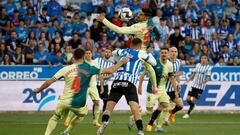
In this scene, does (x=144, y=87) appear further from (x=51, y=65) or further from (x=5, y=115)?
(x=5, y=115)

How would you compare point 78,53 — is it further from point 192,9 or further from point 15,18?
point 192,9

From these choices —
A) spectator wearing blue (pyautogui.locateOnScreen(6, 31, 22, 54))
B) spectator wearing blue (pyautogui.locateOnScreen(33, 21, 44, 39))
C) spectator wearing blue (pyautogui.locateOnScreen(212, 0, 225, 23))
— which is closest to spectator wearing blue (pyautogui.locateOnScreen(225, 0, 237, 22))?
spectator wearing blue (pyautogui.locateOnScreen(212, 0, 225, 23))

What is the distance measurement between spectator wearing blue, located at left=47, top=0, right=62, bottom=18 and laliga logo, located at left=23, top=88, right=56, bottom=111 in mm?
4934

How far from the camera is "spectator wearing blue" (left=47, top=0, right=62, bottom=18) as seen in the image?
31328 millimetres

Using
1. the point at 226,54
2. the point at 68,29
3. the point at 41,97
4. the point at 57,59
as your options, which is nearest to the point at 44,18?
the point at 68,29

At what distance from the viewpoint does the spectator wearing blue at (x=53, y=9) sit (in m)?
31.3

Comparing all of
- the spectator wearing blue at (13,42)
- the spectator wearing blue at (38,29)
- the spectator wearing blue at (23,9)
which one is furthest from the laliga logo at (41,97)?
the spectator wearing blue at (23,9)

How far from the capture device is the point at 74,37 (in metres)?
29.6

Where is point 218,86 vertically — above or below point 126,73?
below

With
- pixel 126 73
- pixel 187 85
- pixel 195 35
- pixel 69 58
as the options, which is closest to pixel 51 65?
pixel 69 58

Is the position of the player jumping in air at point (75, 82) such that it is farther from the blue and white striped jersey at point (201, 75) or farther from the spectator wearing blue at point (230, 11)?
the spectator wearing blue at point (230, 11)

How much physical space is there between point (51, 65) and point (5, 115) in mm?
2649

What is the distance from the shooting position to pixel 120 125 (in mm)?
22219

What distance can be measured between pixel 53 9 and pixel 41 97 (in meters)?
5.41
